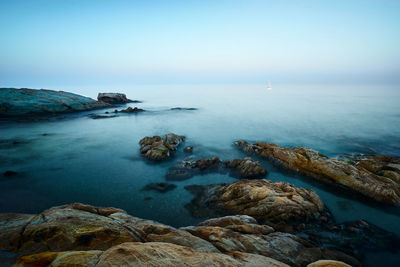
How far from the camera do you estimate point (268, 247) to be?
602 centimetres

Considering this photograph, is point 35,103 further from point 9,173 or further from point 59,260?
point 59,260

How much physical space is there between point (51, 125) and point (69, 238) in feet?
126

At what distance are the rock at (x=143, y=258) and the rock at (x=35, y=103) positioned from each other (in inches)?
2029

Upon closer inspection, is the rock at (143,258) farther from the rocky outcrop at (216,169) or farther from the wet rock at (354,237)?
the rocky outcrop at (216,169)

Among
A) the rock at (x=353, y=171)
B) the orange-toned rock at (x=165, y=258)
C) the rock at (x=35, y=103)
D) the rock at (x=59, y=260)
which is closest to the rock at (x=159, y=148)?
the rock at (x=353, y=171)

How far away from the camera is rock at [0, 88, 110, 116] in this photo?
38.3 m

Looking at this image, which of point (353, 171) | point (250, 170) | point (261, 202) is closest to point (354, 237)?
point (261, 202)

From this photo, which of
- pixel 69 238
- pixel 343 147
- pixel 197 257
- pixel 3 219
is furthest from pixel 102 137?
pixel 343 147

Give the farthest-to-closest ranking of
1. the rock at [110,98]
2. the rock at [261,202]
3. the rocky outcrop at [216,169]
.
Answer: the rock at [110,98], the rocky outcrop at [216,169], the rock at [261,202]

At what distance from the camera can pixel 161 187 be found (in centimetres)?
1314

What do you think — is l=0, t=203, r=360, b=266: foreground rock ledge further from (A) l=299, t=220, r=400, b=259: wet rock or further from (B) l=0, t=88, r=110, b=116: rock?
(B) l=0, t=88, r=110, b=116: rock

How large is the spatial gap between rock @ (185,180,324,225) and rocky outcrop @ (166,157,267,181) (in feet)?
9.83

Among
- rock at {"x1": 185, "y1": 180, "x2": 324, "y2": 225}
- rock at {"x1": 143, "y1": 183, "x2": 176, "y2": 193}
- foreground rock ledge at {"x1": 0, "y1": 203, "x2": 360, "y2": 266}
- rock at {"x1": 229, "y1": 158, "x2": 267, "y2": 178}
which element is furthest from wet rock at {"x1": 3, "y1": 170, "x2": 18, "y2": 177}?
rock at {"x1": 229, "y1": 158, "x2": 267, "y2": 178}

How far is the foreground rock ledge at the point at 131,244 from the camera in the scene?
3932 mm
